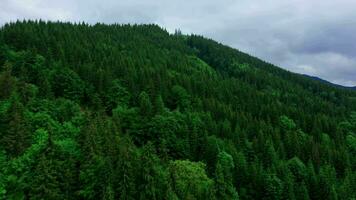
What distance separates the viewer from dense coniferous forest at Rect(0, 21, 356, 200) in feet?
228

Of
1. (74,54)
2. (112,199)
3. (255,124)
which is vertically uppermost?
(74,54)

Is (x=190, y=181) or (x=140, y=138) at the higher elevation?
(x=140, y=138)

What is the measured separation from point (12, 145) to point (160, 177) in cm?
2748

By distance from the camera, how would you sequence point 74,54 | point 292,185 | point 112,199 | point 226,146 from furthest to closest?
point 74,54, point 226,146, point 292,185, point 112,199

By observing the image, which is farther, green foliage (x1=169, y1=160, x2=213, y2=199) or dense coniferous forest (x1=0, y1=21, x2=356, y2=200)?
green foliage (x1=169, y1=160, x2=213, y2=199)

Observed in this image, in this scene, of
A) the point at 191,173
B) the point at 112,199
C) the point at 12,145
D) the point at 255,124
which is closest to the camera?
the point at 112,199

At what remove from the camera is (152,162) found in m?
70.9

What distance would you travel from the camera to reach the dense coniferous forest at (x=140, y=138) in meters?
69.4

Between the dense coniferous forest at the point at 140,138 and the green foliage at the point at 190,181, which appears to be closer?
the dense coniferous forest at the point at 140,138

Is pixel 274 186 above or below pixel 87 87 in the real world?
below

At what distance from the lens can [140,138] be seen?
10275cm

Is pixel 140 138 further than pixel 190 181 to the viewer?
Yes

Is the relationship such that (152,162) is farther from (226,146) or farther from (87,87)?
(87,87)

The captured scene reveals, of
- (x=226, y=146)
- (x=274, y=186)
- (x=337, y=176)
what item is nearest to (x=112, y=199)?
(x=274, y=186)
